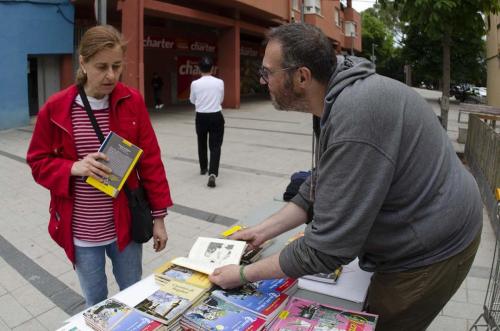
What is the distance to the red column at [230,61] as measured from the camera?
1784 cm

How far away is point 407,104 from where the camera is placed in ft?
4.72

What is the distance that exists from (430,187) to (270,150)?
818 centimetres

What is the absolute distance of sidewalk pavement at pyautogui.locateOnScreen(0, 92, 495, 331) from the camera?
11.2ft

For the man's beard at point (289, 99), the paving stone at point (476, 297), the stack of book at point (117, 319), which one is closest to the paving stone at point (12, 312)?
the stack of book at point (117, 319)

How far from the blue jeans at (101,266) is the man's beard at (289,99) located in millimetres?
1202

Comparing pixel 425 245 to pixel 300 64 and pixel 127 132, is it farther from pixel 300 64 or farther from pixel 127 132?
pixel 127 132

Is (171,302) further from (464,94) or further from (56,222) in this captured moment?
(464,94)

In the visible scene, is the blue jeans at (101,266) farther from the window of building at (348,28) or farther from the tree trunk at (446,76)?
the window of building at (348,28)

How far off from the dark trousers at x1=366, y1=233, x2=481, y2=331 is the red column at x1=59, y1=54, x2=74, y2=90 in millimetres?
13157

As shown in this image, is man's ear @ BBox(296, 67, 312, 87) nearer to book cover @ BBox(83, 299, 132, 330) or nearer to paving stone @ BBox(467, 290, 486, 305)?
book cover @ BBox(83, 299, 132, 330)

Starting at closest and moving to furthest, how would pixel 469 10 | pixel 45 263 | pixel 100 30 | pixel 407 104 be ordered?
1. pixel 407 104
2. pixel 100 30
3. pixel 45 263
4. pixel 469 10

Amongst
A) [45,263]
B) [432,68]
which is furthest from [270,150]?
[432,68]

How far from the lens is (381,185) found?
138 cm

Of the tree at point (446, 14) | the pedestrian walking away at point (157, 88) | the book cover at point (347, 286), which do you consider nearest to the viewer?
the book cover at point (347, 286)
